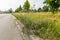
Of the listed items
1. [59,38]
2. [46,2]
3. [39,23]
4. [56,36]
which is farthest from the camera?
[46,2]

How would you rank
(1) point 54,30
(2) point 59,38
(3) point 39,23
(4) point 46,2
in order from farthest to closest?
1. (4) point 46,2
2. (3) point 39,23
3. (1) point 54,30
4. (2) point 59,38

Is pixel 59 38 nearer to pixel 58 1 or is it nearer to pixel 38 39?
pixel 38 39

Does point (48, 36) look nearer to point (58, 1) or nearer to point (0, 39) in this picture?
point (0, 39)

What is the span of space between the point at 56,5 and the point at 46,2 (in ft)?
7.38

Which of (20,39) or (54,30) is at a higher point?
(54,30)

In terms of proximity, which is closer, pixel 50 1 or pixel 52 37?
pixel 52 37

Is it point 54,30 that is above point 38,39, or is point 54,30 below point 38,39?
above

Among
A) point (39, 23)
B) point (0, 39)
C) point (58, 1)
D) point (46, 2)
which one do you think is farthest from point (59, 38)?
point (46, 2)

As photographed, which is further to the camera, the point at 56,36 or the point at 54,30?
the point at 54,30

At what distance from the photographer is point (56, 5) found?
4484 cm

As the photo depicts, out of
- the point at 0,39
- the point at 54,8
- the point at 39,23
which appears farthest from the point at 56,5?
the point at 0,39

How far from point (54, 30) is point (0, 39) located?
347cm

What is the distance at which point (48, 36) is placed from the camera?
34.1 ft

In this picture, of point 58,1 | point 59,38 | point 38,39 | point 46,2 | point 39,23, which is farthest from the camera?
point 46,2
